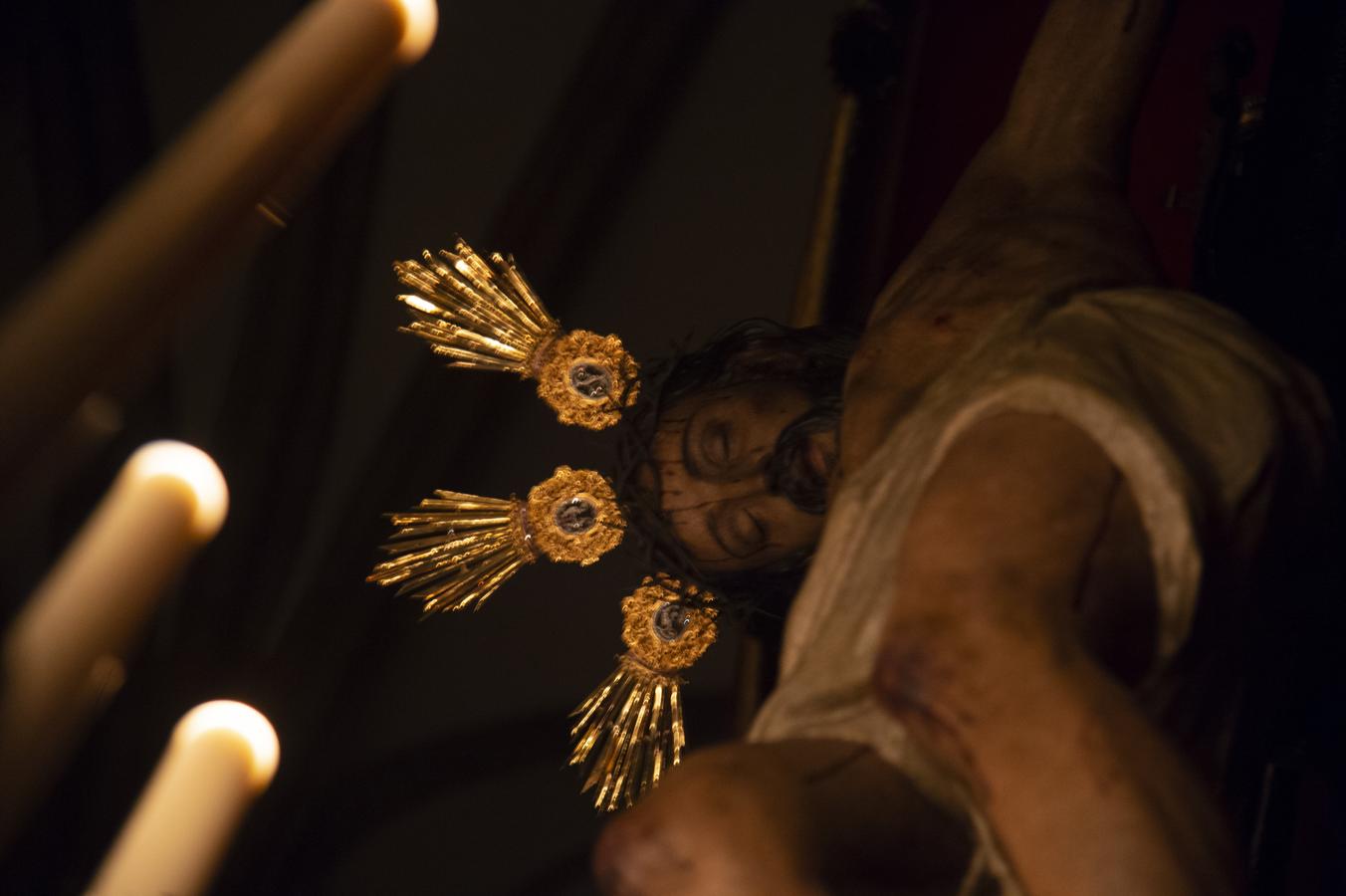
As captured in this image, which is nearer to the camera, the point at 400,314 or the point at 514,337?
the point at 514,337

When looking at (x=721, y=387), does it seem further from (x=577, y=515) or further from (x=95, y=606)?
(x=95, y=606)

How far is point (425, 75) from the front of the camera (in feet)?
13.5

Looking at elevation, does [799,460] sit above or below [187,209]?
above

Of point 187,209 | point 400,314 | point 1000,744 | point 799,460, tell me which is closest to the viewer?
point 187,209

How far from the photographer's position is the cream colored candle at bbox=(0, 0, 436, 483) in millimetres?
655

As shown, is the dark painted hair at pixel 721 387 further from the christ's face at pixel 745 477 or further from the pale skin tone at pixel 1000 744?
the pale skin tone at pixel 1000 744

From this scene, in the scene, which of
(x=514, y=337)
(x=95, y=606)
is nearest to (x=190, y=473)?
(x=95, y=606)

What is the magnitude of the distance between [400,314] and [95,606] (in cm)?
356

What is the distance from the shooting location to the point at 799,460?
1.79 meters

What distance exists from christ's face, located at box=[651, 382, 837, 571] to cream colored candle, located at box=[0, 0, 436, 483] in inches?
32.4

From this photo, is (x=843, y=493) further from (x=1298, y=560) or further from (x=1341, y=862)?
(x=1341, y=862)

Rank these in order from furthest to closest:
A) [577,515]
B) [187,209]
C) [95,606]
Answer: [577,515], [95,606], [187,209]

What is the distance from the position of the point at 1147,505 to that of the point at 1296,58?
95cm

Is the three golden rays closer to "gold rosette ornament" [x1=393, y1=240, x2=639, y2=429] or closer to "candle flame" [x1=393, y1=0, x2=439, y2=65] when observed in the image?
"gold rosette ornament" [x1=393, y1=240, x2=639, y2=429]
